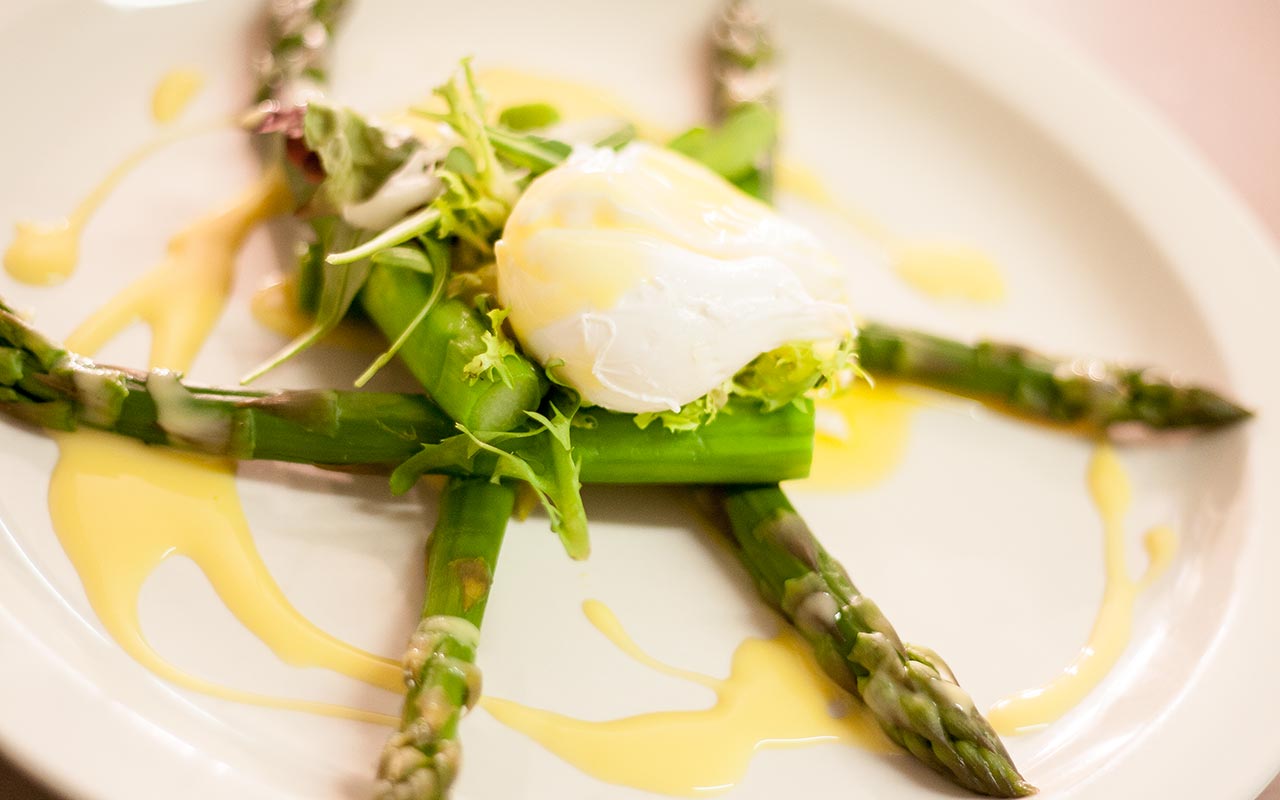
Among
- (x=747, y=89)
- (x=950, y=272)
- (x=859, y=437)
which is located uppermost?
(x=747, y=89)

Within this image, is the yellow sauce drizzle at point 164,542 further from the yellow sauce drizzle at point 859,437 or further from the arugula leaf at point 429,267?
the yellow sauce drizzle at point 859,437

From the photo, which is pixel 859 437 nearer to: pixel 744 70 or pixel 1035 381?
pixel 1035 381

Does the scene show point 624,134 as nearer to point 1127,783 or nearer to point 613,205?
point 613,205

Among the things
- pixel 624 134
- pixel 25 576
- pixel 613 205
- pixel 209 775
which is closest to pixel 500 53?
pixel 624 134

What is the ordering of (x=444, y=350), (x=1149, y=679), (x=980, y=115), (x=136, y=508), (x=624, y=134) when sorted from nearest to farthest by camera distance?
(x=136, y=508), (x=444, y=350), (x=1149, y=679), (x=624, y=134), (x=980, y=115)

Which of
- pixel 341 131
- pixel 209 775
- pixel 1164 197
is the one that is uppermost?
pixel 1164 197

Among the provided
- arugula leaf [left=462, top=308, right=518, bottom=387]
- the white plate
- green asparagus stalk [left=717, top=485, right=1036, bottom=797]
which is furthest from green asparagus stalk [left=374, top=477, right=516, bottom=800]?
green asparagus stalk [left=717, top=485, right=1036, bottom=797]

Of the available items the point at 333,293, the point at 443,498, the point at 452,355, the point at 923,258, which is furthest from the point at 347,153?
the point at 923,258
